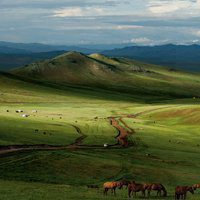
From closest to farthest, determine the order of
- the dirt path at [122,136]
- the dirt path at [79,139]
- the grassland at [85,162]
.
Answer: the grassland at [85,162] → the dirt path at [79,139] → the dirt path at [122,136]

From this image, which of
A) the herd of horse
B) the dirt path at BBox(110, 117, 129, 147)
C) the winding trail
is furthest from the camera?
the dirt path at BBox(110, 117, 129, 147)

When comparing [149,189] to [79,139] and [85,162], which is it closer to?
[85,162]

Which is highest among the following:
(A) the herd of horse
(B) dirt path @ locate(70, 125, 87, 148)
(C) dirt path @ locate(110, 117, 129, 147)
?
(A) the herd of horse

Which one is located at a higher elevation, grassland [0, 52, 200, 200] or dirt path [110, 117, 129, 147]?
grassland [0, 52, 200, 200]

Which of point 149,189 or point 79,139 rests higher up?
point 149,189

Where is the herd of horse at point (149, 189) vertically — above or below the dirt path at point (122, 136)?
above

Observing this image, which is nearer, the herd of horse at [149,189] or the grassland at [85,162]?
the herd of horse at [149,189]

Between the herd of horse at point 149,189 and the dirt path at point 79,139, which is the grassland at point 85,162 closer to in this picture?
the dirt path at point 79,139

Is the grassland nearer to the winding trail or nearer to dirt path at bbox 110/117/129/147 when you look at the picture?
the winding trail

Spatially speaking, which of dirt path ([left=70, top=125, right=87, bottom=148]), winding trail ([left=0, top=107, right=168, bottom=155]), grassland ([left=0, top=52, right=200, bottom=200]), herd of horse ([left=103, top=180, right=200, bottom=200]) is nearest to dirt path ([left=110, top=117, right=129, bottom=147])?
winding trail ([left=0, top=107, right=168, bottom=155])

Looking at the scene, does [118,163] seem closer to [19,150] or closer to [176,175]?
[176,175]

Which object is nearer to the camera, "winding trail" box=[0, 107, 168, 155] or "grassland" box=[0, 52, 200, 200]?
→ "grassland" box=[0, 52, 200, 200]

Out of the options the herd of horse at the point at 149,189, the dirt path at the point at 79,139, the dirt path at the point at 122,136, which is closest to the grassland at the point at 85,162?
the dirt path at the point at 79,139

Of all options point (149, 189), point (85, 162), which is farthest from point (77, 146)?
point (149, 189)
